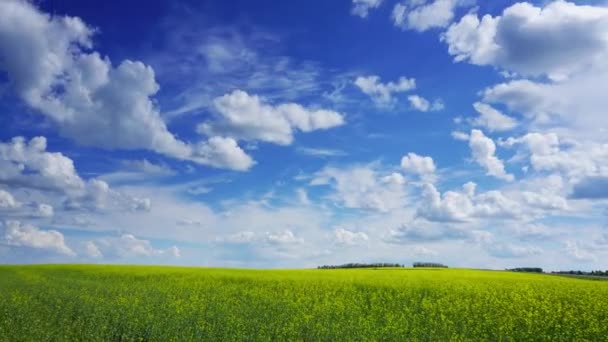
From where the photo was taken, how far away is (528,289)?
27.5 metres

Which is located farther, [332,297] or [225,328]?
[332,297]

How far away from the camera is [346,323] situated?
718 inches

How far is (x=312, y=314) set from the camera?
65.2 feet

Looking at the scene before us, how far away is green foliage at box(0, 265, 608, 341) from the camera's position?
650 inches

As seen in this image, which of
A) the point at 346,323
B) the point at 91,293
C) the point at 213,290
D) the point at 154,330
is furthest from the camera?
the point at 213,290

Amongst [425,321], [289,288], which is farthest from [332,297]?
[425,321]

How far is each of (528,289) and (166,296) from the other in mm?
20366

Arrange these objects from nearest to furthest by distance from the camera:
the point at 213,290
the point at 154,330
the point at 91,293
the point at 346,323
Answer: the point at 154,330 < the point at 346,323 < the point at 91,293 < the point at 213,290

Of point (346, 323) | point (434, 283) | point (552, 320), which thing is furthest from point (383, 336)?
point (434, 283)

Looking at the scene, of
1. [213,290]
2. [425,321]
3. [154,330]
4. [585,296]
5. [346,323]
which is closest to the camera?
[154,330]

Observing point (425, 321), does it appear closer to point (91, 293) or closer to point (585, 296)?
point (585, 296)

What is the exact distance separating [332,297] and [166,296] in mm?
8659

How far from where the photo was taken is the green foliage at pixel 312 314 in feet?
54.1

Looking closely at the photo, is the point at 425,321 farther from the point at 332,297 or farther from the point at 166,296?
the point at 166,296
